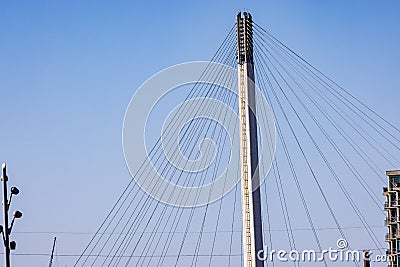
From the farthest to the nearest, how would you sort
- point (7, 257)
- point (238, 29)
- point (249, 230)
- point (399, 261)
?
point (399, 261) < point (238, 29) < point (249, 230) < point (7, 257)

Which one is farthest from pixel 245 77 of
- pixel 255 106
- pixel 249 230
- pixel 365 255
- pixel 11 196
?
pixel 11 196

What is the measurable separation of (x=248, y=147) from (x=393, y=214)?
1728 inches

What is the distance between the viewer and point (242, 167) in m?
39.9

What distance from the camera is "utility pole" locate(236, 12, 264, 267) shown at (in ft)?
128

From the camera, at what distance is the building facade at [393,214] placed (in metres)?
78.7

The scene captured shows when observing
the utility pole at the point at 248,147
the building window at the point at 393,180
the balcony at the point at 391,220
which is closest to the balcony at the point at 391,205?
the balcony at the point at 391,220

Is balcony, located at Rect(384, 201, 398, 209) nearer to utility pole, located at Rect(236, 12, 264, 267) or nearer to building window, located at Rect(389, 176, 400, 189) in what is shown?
building window, located at Rect(389, 176, 400, 189)

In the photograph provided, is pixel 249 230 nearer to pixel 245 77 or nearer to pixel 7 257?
pixel 245 77

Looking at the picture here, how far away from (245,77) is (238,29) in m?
2.31

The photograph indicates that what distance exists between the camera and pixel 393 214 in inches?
3187

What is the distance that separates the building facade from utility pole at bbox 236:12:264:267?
39.9m

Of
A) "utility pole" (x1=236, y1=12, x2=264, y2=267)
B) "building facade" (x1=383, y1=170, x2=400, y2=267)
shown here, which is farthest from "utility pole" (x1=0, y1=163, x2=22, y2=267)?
"building facade" (x1=383, y1=170, x2=400, y2=267)

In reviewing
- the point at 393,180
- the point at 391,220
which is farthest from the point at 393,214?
the point at 393,180

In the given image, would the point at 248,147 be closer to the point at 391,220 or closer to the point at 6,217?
the point at 6,217
